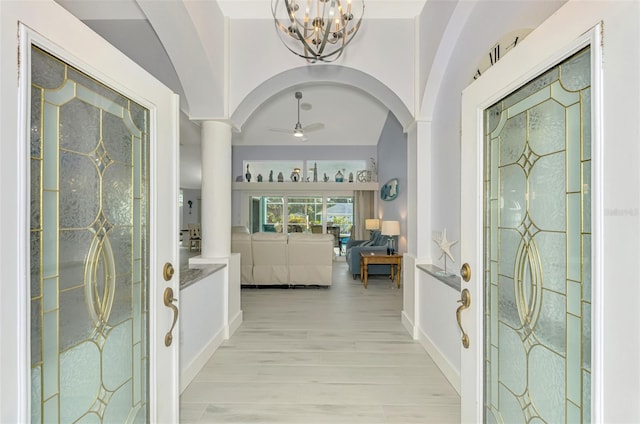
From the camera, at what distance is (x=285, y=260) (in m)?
Answer: 5.47

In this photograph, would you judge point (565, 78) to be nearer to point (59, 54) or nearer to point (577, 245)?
point (577, 245)

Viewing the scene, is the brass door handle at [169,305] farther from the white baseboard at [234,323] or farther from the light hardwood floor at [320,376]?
the white baseboard at [234,323]

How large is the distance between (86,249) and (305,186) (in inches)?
307

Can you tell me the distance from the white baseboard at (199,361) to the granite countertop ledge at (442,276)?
Answer: 6.71 feet

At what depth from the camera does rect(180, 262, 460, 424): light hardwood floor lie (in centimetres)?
205

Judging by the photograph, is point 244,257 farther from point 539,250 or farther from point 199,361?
point 539,250

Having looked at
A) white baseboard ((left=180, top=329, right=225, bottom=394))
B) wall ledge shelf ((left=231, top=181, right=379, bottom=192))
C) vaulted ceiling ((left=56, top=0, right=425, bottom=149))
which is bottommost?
white baseboard ((left=180, top=329, right=225, bottom=394))

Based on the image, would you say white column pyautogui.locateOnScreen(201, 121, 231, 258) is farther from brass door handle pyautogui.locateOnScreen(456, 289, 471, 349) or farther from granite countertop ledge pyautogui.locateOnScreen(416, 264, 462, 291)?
brass door handle pyautogui.locateOnScreen(456, 289, 471, 349)

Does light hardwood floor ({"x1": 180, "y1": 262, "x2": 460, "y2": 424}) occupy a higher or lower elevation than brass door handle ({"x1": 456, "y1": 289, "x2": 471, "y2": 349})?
lower

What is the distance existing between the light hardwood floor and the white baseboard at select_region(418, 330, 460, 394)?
50 mm

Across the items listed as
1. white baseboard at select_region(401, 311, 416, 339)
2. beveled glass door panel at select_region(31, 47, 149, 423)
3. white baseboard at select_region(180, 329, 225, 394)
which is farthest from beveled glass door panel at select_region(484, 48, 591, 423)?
white baseboard at select_region(180, 329, 225, 394)

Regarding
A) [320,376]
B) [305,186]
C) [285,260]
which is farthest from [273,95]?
[305,186]

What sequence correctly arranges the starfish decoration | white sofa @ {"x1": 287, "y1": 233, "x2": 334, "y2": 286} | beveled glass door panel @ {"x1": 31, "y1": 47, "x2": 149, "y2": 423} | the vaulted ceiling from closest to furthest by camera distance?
beveled glass door panel @ {"x1": 31, "y1": 47, "x2": 149, "y2": 423}, the starfish decoration, the vaulted ceiling, white sofa @ {"x1": 287, "y1": 233, "x2": 334, "y2": 286}

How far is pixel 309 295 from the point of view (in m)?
5.04
